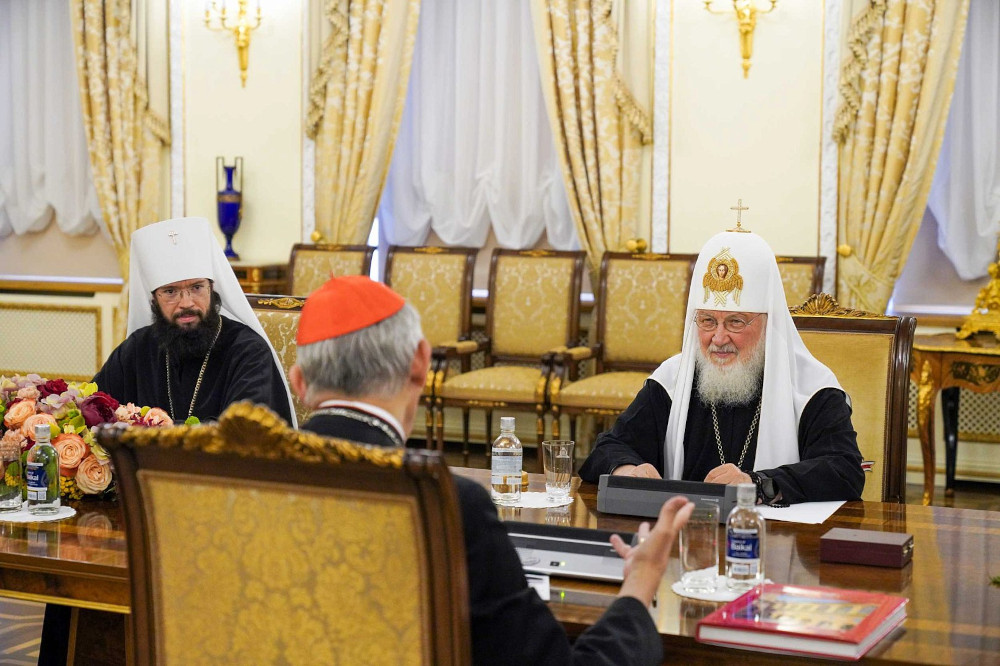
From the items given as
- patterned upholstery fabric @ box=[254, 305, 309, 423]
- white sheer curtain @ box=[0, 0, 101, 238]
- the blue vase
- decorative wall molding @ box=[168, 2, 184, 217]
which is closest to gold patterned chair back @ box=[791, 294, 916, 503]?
patterned upholstery fabric @ box=[254, 305, 309, 423]

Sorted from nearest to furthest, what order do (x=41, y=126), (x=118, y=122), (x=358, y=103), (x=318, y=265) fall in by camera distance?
(x=318, y=265), (x=358, y=103), (x=118, y=122), (x=41, y=126)

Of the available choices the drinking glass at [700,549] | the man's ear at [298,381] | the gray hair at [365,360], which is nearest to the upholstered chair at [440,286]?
the drinking glass at [700,549]

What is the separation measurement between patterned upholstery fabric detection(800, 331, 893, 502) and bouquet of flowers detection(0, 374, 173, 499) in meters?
2.05

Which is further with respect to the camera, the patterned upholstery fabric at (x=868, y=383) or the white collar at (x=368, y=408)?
the patterned upholstery fabric at (x=868, y=383)

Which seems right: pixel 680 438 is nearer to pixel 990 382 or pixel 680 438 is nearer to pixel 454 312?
pixel 990 382

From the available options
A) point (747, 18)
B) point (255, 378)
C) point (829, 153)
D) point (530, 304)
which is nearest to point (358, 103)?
point (530, 304)

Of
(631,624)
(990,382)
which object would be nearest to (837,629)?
(631,624)

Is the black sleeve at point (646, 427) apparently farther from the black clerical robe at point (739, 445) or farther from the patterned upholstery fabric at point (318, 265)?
the patterned upholstery fabric at point (318, 265)

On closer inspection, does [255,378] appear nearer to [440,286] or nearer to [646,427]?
[646,427]

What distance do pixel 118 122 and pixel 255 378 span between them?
5152 millimetres

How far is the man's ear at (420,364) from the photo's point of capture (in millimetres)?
1971

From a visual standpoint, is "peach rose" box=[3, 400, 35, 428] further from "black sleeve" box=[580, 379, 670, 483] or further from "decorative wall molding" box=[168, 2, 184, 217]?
"decorative wall molding" box=[168, 2, 184, 217]

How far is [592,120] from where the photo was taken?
7.59 m

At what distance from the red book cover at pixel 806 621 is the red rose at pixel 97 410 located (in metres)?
1.88
